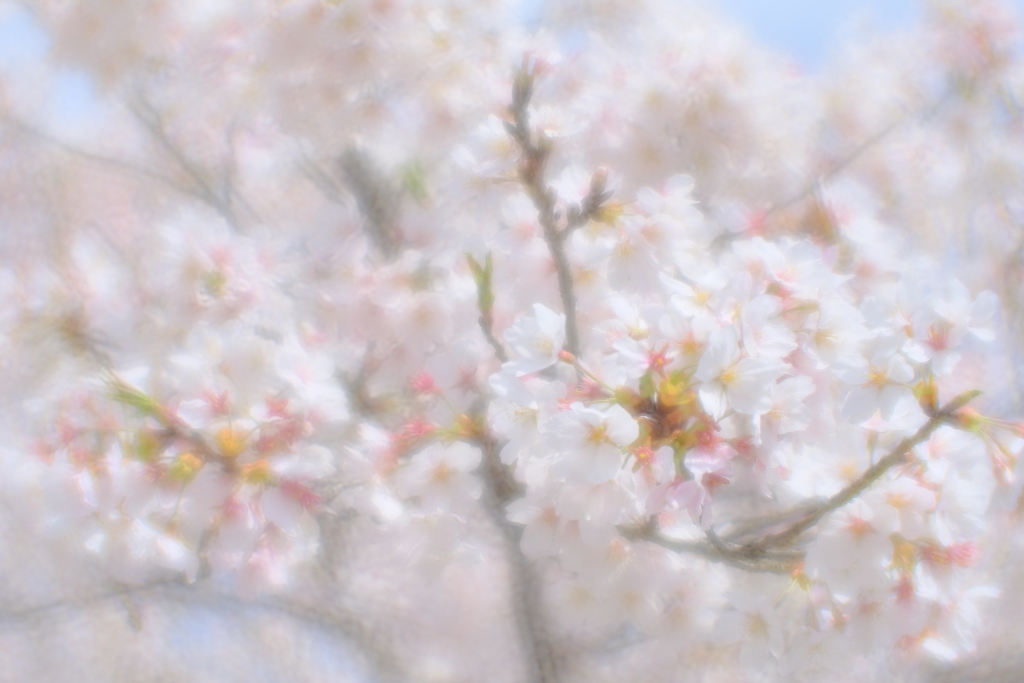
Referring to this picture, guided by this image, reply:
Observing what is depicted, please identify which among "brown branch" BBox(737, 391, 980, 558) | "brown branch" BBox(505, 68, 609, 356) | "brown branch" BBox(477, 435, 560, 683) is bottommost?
"brown branch" BBox(737, 391, 980, 558)

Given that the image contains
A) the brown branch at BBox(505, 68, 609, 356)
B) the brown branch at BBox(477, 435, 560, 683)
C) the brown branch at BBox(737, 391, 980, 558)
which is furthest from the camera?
the brown branch at BBox(477, 435, 560, 683)

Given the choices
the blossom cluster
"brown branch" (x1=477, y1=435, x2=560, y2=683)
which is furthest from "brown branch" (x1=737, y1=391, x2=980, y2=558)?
"brown branch" (x1=477, y1=435, x2=560, y2=683)

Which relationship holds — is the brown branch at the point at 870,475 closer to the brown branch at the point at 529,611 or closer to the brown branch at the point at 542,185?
the brown branch at the point at 542,185

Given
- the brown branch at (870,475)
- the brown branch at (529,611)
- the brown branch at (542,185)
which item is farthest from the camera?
the brown branch at (529,611)

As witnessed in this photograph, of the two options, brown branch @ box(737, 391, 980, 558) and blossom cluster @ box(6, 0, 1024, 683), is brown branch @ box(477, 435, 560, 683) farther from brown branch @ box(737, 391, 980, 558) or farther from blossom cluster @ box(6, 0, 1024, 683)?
brown branch @ box(737, 391, 980, 558)

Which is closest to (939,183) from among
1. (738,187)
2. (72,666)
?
(738,187)

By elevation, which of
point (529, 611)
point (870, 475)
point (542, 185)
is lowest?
point (870, 475)

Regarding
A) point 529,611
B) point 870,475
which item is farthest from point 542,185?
point 529,611

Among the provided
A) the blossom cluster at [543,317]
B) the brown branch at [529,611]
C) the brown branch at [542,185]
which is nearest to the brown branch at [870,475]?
the blossom cluster at [543,317]

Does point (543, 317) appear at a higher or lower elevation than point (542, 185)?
lower

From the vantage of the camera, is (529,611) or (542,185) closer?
(542,185)

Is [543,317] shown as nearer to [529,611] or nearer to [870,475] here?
[870,475]
